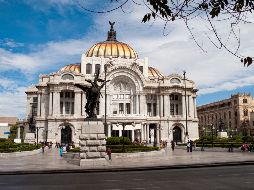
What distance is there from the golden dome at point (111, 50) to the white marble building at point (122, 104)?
8.93 ft

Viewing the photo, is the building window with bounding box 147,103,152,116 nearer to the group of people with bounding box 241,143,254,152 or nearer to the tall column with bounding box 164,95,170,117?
the tall column with bounding box 164,95,170,117

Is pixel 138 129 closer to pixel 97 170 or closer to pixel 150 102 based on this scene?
pixel 150 102

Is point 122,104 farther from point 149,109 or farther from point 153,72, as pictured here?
point 153,72

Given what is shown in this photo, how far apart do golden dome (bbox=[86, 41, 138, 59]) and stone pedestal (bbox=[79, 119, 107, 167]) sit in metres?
63.5

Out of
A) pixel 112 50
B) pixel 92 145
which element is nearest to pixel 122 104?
pixel 112 50

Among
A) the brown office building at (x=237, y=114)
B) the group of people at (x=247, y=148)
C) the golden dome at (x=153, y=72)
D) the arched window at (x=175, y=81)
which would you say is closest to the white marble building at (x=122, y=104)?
the arched window at (x=175, y=81)

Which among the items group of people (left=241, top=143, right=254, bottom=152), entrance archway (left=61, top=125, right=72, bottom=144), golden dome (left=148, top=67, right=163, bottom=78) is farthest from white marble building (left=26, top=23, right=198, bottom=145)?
group of people (left=241, top=143, right=254, bottom=152)

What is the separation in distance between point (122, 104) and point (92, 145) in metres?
55.1

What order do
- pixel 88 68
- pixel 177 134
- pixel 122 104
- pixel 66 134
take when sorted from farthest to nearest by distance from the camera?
1. pixel 88 68
2. pixel 177 134
3. pixel 122 104
4. pixel 66 134

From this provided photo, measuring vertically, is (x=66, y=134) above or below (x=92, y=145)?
below

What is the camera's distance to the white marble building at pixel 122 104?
7321 centimetres

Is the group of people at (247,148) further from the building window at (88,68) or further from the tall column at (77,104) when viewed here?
the building window at (88,68)

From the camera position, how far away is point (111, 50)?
283 feet

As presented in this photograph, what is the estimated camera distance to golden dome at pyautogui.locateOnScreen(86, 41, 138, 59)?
85938 mm
